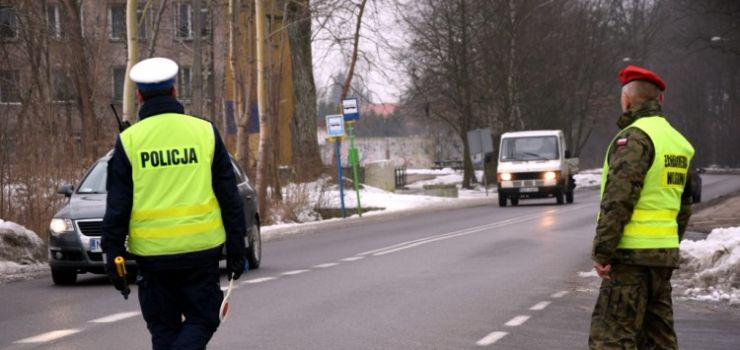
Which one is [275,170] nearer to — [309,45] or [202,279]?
[309,45]

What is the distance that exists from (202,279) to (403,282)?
9.05 metres

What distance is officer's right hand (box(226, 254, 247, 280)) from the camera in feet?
22.6

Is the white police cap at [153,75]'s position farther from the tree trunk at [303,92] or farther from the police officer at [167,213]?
the tree trunk at [303,92]

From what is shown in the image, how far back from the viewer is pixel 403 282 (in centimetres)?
1562

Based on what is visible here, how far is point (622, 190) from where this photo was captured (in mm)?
6883

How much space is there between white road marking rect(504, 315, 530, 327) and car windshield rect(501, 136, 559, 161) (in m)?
29.3

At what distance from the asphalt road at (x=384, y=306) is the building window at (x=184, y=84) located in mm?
44309

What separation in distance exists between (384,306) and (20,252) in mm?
7913

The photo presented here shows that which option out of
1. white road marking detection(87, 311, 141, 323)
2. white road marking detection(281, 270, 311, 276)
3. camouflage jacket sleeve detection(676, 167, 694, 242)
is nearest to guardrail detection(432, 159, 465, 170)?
white road marking detection(281, 270, 311, 276)

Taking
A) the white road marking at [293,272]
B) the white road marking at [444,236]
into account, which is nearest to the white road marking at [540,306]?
the white road marking at [293,272]

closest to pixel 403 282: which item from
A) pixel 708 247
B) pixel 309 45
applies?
pixel 708 247

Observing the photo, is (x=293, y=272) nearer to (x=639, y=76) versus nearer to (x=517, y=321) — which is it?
(x=517, y=321)

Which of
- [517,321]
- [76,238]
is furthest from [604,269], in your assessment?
[76,238]

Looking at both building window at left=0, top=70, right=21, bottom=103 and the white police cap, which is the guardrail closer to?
building window at left=0, top=70, right=21, bottom=103
